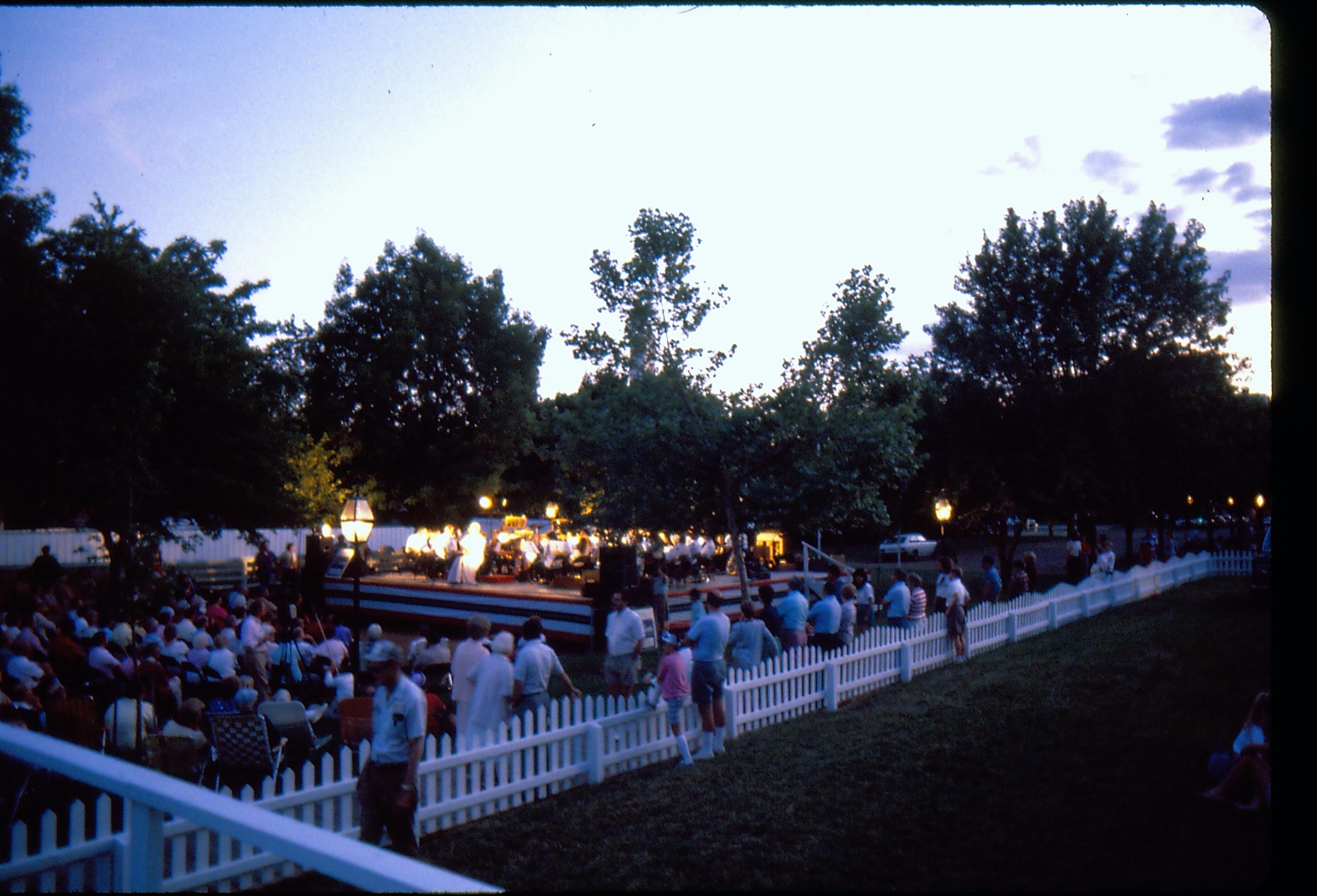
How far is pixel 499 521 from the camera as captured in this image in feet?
116

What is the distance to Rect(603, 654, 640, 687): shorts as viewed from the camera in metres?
10.2

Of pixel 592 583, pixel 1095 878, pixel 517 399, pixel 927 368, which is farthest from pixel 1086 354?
pixel 1095 878

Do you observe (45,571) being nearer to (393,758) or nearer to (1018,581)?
(393,758)

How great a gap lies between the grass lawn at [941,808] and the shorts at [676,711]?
417 millimetres

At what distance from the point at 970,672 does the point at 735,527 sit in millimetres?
4659

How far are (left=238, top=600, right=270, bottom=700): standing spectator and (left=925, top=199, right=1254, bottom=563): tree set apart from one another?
20358 mm

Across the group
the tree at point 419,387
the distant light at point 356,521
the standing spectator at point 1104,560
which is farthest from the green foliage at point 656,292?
the tree at point 419,387

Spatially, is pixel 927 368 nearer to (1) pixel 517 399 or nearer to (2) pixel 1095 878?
(1) pixel 517 399

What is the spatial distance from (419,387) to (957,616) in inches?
1134

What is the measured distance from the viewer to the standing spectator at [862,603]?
15.9m

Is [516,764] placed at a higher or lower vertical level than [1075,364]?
lower

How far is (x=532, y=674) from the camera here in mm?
7887

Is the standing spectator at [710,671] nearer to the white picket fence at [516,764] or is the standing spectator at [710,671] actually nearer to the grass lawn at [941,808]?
the white picket fence at [516,764]

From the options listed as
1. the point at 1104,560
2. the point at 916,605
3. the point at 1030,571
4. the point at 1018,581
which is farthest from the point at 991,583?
the point at 1030,571
